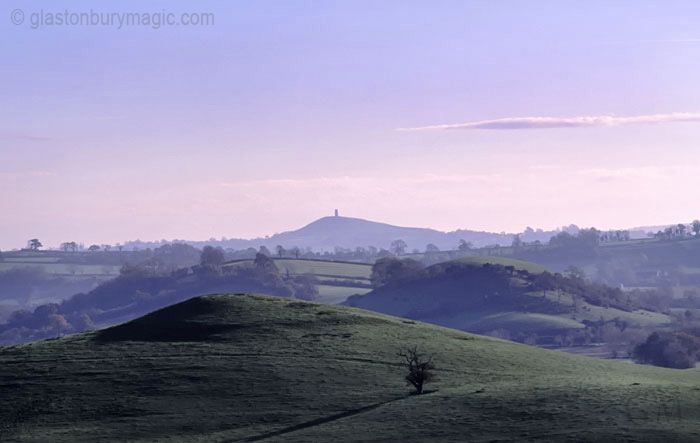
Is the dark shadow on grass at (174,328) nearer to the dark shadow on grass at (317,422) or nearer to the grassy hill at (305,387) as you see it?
the grassy hill at (305,387)

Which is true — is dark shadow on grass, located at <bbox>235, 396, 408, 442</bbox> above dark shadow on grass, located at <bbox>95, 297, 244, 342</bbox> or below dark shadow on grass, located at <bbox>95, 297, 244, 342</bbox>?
below

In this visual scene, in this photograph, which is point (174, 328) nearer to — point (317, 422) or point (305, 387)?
point (305, 387)

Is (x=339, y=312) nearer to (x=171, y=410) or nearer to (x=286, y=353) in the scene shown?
(x=286, y=353)

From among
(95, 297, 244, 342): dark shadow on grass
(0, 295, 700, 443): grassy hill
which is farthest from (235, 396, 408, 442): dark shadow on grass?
(95, 297, 244, 342): dark shadow on grass

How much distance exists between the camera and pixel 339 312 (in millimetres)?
103688

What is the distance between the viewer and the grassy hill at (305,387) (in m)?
62.6

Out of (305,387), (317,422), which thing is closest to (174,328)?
(305,387)

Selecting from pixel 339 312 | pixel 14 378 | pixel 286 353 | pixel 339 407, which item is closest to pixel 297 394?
pixel 339 407

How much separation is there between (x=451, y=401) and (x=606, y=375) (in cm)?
2155

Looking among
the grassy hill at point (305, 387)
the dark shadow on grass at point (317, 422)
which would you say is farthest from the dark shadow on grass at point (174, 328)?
the dark shadow on grass at point (317, 422)

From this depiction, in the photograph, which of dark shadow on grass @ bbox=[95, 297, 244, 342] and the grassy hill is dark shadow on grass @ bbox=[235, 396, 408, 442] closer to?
the grassy hill

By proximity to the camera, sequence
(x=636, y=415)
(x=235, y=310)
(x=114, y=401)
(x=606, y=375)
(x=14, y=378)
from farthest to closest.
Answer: (x=235, y=310)
(x=606, y=375)
(x=14, y=378)
(x=114, y=401)
(x=636, y=415)

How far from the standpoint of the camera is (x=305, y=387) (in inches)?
2982

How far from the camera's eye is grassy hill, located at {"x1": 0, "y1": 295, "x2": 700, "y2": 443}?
6262 centimetres
